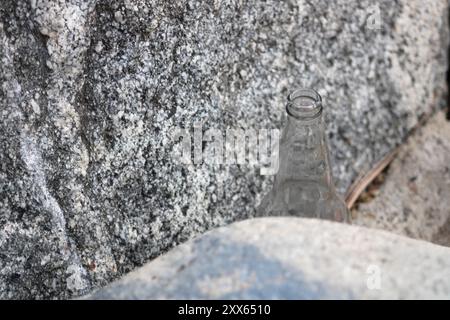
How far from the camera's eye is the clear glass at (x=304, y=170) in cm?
130

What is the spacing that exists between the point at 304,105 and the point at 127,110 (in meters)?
0.28

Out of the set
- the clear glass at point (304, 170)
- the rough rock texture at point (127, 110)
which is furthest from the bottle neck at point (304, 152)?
the rough rock texture at point (127, 110)

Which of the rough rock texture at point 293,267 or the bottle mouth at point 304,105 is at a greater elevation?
the bottle mouth at point 304,105

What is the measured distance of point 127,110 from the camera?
4.34 ft

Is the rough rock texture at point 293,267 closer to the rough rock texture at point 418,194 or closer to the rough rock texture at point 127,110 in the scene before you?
the rough rock texture at point 127,110

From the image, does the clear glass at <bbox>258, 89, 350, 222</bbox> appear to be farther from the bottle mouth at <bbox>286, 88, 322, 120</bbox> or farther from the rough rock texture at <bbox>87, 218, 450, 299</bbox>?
the rough rock texture at <bbox>87, 218, 450, 299</bbox>

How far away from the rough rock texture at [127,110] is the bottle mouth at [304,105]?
0.18m

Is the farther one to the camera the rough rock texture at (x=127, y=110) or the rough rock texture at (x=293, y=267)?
A: the rough rock texture at (x=127, y=110)

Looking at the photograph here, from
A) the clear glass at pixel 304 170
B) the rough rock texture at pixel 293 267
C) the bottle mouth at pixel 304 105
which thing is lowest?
the rough rock texture at pixel 293 267

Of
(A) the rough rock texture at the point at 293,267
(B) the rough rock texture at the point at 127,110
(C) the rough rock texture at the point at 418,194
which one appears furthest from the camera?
(C) the rough rock texture at the point at 418,194

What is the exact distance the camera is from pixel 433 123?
1.84m

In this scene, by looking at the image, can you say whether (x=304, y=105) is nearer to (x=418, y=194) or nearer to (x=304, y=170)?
(x=304, y=170)
